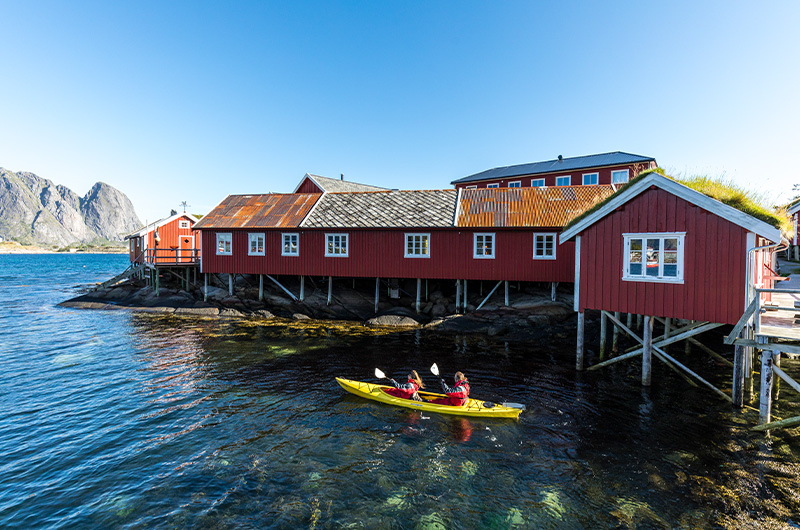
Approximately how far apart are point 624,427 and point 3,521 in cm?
1358

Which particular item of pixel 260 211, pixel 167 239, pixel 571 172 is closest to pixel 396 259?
pixel 260 211

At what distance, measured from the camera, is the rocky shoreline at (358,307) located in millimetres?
21984

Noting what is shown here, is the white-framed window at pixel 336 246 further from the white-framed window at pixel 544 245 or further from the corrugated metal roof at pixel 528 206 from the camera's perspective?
the white-framed window at pixel 544 245

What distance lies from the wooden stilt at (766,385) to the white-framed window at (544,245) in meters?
12.6

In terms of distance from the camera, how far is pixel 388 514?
7.50 m

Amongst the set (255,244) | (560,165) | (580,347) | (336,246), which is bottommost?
(580,347)

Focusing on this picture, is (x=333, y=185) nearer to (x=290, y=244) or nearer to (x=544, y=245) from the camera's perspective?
(x=290, y=244)

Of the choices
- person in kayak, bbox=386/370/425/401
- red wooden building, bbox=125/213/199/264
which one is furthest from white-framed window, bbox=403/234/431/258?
red wooden building, bbox=125/213/199/264

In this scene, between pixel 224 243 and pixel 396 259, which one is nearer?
pixel 396 259

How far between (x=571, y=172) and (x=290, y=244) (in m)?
26.7

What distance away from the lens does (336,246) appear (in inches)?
1027

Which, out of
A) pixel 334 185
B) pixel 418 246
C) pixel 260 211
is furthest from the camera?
pixel 334 185

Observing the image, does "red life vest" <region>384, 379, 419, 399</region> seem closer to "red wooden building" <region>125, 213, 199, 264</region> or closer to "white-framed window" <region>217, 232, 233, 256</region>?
"white-framed window" <region>217, 232, 233, 256</region>

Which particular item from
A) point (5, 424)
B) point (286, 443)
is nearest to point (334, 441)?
point (286, 443)
